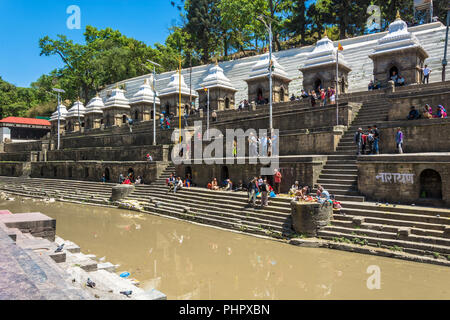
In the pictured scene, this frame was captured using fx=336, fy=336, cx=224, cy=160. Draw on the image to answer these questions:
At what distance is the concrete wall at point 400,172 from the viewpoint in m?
8.56

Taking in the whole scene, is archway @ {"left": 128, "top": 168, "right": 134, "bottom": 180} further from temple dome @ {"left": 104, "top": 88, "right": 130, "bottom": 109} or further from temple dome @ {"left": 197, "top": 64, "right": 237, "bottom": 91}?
temple dome @ {"left": 104, "top": 88, "right": 130, "bottom": 109}

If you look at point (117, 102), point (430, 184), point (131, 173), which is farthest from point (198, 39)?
point (430, 184)

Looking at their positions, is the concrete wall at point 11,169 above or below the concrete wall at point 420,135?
below

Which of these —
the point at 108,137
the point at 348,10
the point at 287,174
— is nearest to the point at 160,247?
the point at 287,174

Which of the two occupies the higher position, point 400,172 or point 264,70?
point 264,70

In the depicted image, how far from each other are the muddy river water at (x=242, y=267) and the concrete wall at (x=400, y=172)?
2.63 meters

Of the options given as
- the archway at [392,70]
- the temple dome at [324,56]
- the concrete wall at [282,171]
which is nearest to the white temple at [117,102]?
the concrete wall at [282,171]

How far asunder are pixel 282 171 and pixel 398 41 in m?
10.7

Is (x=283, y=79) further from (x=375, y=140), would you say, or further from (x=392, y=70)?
(x=375, y=140)

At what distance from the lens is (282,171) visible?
Result: 39.6 ft

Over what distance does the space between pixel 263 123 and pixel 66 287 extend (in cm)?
1319

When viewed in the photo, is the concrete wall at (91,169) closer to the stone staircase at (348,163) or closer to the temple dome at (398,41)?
the stone staircase at (348,163)

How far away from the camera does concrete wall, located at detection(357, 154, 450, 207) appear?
8562 millimetres

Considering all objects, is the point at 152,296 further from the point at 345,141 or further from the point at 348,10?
the point at 348,10
